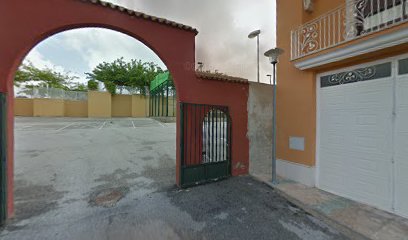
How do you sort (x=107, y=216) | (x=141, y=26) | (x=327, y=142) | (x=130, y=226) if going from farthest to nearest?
(x=327, y=142) < (x=141, y=26) < (x=107, y=216) < (x=130, y=226)

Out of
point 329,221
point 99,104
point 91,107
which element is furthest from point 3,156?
point 91,107

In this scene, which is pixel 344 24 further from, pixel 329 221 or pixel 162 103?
pixel 162 103

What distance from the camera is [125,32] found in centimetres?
428

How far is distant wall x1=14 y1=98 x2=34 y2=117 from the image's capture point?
1029 inches

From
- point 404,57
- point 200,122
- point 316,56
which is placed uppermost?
point 316,56

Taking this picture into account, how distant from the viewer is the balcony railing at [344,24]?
13.2 feet

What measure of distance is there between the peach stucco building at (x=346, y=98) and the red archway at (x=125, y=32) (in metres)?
1.51

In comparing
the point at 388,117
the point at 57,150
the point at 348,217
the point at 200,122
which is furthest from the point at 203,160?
the point at 57,150

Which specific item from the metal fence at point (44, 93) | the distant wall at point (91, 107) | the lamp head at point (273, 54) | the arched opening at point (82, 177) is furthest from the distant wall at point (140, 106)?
the lamp head at point (273, 54)

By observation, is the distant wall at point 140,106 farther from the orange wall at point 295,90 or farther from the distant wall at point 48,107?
the orange wall at point 295,90

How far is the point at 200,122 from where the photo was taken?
5.17 metres

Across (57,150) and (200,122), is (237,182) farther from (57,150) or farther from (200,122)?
(57,150)

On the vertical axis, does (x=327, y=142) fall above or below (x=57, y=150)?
above

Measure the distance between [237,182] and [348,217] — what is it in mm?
2595
